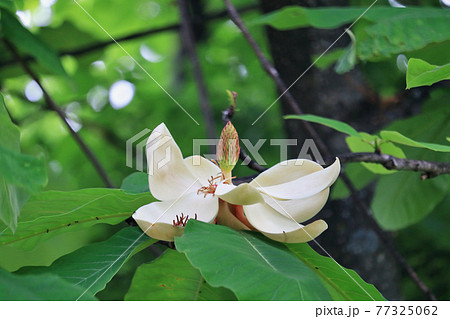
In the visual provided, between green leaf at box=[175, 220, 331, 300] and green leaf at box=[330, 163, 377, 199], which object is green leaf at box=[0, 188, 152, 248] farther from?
green leaf at box=[330, 163, 377, 199]

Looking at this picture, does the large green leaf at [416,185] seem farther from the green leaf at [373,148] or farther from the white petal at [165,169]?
the white petal at [165,169]

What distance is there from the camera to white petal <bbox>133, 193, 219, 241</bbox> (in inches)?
23.4

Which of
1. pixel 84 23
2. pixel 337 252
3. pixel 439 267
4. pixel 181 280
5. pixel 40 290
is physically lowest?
pixel 439 267

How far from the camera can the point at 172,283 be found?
0.69m

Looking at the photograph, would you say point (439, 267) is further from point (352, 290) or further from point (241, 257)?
point (241, 257)

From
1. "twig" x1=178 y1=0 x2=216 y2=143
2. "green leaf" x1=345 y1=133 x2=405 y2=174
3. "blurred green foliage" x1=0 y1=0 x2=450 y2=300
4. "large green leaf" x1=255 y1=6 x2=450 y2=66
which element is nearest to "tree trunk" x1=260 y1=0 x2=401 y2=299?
"blurred green foliage" x1=0 y1=0 x2=450 y2=300

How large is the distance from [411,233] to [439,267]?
153mm

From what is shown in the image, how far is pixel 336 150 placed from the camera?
143 centimetres

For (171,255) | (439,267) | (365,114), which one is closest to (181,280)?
(171,255)

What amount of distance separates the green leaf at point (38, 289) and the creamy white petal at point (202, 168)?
0.25m

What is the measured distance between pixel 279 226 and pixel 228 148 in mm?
123

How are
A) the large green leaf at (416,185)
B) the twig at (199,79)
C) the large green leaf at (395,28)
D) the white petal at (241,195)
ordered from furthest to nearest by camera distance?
1. the twig at (199,79)
2. the large green leaf at (416,185)
3. the large green leaf at (395,28)
4. the white petal at (241,195)

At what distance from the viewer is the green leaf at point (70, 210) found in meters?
0.63

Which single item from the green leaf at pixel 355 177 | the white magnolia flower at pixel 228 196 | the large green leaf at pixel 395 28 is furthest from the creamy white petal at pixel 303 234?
the green leaf at pixel 355 177
